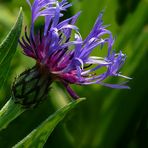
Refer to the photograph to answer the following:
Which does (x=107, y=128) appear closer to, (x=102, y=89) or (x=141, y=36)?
(x=102, y=89)

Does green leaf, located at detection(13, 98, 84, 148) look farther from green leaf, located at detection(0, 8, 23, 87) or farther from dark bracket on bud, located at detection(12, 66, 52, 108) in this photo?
green leaf, located at detection(0, 8, 23, 87)

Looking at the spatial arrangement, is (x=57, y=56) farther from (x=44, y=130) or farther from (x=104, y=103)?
(x=104, y=103)

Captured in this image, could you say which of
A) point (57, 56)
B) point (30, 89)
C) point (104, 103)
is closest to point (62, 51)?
point (57, 56)

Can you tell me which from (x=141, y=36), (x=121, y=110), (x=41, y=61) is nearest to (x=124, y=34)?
(x=141, y=36)

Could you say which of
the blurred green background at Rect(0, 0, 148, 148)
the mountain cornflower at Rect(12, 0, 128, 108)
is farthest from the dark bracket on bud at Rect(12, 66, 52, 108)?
the blurred green background at Rect(0, 0, 148, 148)

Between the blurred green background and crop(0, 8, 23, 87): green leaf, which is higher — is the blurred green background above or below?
below

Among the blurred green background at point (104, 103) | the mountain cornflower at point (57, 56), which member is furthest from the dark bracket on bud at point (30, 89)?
the blurred green background at point (104, 103)

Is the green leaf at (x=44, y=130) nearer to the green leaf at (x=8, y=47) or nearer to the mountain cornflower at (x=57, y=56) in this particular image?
the mountain cornflower at (x=57, y=56)
